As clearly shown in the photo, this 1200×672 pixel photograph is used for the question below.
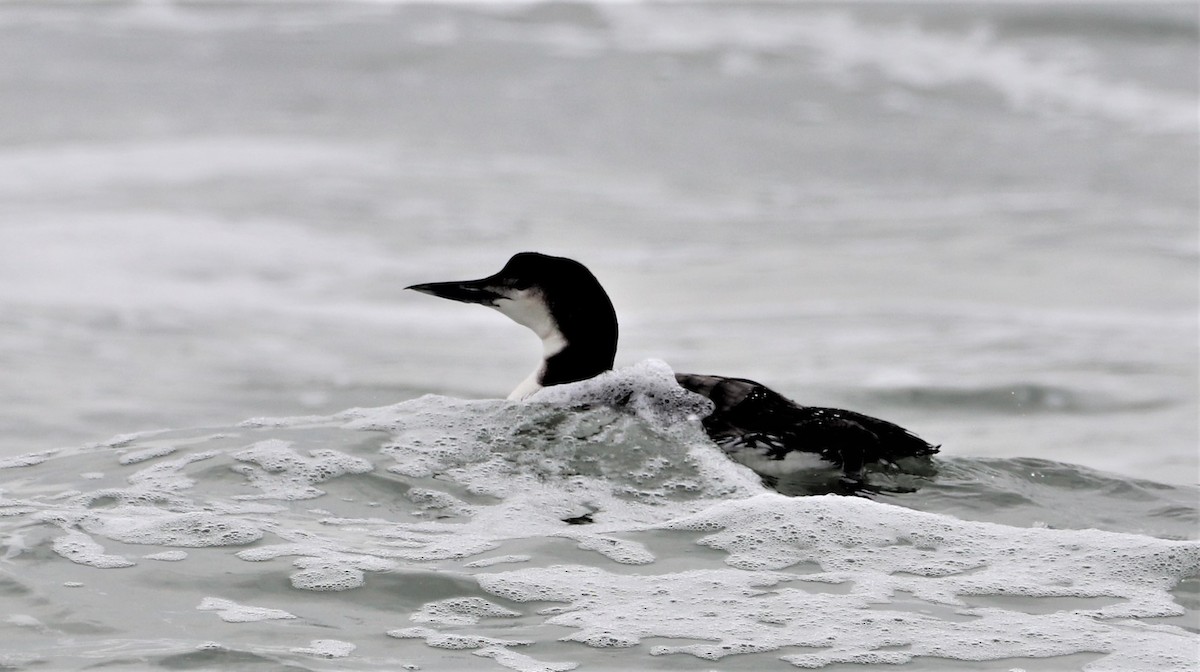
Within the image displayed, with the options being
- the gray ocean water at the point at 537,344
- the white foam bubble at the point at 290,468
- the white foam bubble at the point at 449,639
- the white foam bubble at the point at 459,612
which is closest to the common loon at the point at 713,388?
the gray ocean water at the point at 537,344

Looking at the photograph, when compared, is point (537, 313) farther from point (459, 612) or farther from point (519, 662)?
point (519, 662)

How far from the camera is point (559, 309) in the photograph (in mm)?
5871

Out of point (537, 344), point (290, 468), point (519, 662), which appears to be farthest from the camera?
point (537, 344)

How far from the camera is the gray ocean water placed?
4.06m

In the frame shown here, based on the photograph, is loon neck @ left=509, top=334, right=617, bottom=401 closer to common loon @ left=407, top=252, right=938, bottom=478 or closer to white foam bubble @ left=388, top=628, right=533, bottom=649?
common loon @ left=407, top=252, right=938, bottom=478

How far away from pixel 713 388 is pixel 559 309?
2.20ft

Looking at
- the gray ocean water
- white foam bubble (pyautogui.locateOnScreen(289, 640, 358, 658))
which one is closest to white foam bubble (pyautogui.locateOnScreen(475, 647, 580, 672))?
the gray ocean water

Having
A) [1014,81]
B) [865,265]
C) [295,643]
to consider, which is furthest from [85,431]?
[1014,81]

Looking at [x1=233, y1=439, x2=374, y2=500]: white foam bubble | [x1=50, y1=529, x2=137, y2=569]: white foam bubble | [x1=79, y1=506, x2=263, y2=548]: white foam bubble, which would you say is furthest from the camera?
[x1=233, y1=439, x2=374, y2=500]: white foam bubble

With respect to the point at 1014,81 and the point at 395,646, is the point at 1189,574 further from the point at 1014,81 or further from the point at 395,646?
the point at 1014,81

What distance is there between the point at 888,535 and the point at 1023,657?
34.5 inches

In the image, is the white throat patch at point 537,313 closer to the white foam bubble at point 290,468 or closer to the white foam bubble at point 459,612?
the white foam bubble at point 290,468

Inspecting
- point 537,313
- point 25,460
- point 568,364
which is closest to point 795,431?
point 568,364

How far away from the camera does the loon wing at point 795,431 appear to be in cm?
534
